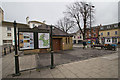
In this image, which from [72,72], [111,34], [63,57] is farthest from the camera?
[111,34]

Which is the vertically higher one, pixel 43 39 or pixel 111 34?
pixel 111 34

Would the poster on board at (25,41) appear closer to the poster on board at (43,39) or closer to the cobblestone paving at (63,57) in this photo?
the poster on board at (43,39)

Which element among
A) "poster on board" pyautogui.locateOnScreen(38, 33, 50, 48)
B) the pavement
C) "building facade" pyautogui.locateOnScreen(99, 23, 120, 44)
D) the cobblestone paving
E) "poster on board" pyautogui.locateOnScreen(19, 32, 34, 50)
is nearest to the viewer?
the pavement

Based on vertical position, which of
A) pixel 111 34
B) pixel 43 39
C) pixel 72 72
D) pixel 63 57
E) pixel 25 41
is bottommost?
pixel 63 57

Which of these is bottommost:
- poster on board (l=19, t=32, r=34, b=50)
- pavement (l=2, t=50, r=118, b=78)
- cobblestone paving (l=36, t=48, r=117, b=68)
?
cobblestone paving (l=36, t=48, r=117, b=68)

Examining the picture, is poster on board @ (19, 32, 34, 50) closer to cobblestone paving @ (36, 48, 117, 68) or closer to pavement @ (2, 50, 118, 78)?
cobblestone paving @ (36, 48, 117, 68)

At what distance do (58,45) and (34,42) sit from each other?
22.9 feet

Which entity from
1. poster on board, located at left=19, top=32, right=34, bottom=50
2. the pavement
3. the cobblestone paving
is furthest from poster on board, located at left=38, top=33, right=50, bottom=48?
the pavement

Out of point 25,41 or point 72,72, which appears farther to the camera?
point 25,41

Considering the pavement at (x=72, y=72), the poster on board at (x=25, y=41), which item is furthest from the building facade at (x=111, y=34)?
the poster on board at (x=25, y=41)

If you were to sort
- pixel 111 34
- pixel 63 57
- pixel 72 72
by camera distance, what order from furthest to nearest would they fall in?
pixel 111 34 < pixel 63 57 < pixel 72 72

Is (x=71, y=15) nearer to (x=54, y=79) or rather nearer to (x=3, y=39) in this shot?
(x=54, y=79)

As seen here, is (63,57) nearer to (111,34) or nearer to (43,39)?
(43,39)

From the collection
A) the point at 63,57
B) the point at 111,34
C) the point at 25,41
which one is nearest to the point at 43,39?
the point at 25,41
